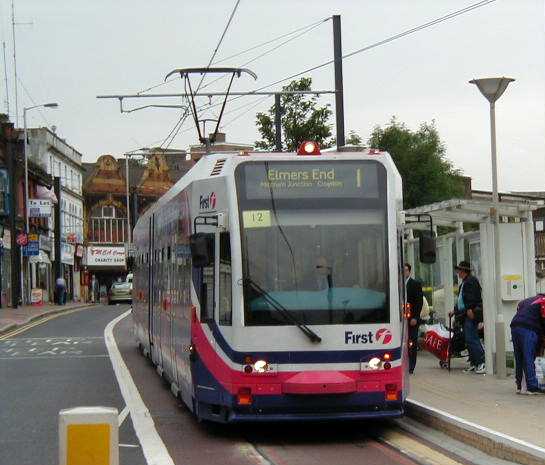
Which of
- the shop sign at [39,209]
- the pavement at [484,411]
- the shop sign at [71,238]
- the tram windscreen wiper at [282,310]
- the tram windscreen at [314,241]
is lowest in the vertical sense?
the pavement at [484,411]

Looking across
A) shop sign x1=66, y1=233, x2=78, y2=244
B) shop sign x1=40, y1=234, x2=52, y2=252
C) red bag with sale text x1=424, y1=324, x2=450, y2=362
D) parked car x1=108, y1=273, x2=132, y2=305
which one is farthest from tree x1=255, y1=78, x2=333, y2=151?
shop sign x1=66, y1=233, x2=78, y2=244

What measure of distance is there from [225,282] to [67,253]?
77936 mm

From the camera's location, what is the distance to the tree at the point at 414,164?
181ft

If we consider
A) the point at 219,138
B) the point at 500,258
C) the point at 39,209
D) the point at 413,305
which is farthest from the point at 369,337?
the point at 39,209

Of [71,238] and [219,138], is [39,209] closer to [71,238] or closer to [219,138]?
[71,238]

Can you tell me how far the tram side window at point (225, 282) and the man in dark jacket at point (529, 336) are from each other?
14.4 ft

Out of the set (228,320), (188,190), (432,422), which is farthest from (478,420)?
(188,190)

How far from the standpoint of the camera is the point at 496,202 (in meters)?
17.0

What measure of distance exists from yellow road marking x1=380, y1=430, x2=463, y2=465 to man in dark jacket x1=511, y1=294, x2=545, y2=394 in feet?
8.76

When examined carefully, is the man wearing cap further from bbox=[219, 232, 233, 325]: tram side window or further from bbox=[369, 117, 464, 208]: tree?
bbox=[369, 117, 464, 208]: tree

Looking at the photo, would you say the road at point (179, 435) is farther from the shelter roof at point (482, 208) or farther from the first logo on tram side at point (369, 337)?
the shelter roof at point (482, 208)

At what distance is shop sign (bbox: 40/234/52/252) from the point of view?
255 feet

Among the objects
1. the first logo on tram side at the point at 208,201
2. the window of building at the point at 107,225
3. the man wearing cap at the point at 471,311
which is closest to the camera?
the first logo on tram side at the point at 208,201

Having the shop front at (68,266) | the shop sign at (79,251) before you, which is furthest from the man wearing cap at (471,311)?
the shop sign at (79,251)
